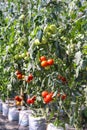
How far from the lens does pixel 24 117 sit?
3197 mm

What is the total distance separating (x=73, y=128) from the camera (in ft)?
8.70

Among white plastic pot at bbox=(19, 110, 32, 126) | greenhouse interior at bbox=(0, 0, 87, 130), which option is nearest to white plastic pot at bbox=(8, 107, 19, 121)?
greenhouse interior at bbox=(0, 0, 87, 130)

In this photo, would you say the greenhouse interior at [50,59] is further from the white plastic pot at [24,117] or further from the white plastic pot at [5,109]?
the white plastic pot at [5,109]

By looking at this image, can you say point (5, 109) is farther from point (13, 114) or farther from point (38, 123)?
point (38, 123)

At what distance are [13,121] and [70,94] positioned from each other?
1615 millimetres

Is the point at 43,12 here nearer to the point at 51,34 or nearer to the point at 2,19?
the point at 51,34

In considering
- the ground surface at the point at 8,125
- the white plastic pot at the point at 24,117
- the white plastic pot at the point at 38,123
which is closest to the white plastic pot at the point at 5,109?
the ground surface at the point at 8,125

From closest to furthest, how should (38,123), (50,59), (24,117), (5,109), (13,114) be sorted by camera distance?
(50,59) → (38,123) → (24,117) → (13,114) → (5,109)

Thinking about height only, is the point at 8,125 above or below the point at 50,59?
below

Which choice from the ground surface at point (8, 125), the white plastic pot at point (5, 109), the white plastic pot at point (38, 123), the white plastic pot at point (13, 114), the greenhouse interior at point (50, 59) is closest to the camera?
the greenhouse interior at point (50, 59)

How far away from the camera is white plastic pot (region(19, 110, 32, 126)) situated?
3.18 m

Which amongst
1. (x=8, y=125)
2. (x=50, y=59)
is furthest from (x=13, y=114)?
(x=50, y=59)

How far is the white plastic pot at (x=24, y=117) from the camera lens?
318cm

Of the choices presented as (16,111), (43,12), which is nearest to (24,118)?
(16,111)
